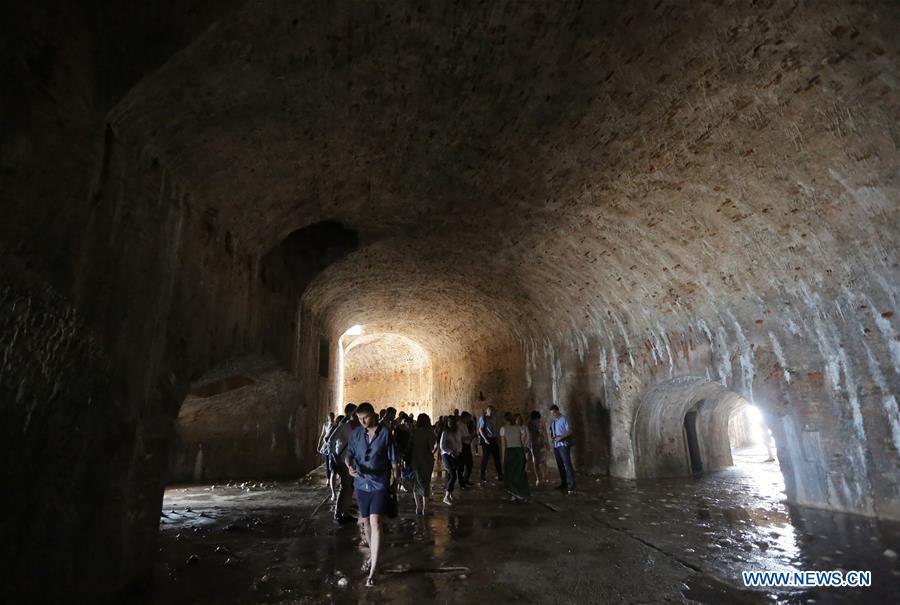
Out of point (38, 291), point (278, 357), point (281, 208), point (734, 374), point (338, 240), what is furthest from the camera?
point (338, 240)

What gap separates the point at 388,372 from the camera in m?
26.3

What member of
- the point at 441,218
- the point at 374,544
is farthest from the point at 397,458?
the point at 441,218

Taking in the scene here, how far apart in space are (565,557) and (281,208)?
18.2 ft

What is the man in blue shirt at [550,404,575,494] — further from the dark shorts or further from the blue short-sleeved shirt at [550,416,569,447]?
the dark shorts

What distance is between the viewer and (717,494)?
351 inches

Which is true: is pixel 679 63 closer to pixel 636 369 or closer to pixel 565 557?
pixel 565 557

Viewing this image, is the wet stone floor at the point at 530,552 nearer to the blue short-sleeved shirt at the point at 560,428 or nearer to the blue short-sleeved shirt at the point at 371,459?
the blue short-sleeved shirt at the point at 371,459

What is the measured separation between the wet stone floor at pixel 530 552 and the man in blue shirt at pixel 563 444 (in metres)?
0.86

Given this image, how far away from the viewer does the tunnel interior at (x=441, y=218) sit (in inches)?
126

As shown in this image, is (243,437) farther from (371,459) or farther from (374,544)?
(374,544)

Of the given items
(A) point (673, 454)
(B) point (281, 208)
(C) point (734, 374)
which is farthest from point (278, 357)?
(A) point (673, 454)

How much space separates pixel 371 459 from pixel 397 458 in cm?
278

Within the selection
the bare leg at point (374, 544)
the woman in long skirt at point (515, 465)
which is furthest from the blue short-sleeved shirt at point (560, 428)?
the bare leg at point (374, 544)

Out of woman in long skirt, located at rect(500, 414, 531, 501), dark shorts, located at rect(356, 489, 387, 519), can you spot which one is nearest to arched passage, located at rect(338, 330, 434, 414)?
woman in long skirt, located at rect(500, 414, 531, 501)
